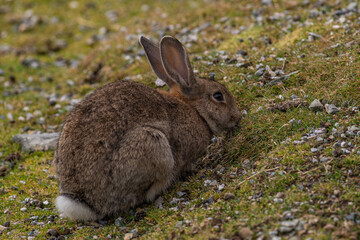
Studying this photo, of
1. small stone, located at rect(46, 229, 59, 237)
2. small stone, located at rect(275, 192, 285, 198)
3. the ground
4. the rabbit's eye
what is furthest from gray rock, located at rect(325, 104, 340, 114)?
small stone, located at rect(46, 229, 59, 237)

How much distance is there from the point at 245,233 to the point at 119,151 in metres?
2.25

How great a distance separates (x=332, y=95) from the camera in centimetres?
728

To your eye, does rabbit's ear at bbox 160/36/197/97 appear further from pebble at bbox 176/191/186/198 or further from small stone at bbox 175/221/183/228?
small stone at bbox 175/221/183/228

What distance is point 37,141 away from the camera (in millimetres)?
9469

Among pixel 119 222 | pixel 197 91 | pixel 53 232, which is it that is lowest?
pixel 119 222

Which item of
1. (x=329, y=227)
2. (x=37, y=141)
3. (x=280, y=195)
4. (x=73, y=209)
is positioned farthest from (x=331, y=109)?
(x=37, y=141)

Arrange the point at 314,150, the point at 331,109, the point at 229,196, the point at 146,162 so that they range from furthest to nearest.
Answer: the point at 331,109 → the point at 146,162 → the point at 314,150 → the point at 229,196

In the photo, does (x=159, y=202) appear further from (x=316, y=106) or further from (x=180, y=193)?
(x=316, y=106)

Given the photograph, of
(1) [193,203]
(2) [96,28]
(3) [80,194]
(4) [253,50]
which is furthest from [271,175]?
(2) [96,28]

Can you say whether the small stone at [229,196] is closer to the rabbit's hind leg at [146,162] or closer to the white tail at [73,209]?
the rabbit's hind leg at [146,162]

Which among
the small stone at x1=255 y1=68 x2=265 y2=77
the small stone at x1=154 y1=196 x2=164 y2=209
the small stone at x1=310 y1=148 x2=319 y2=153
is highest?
the small stone at x1=255 y1=68 x2=265 y2=77

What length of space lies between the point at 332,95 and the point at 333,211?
261 centimetres

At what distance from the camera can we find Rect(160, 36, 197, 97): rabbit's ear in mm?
7898

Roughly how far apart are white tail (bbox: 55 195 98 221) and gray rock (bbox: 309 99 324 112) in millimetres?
→ 3684
